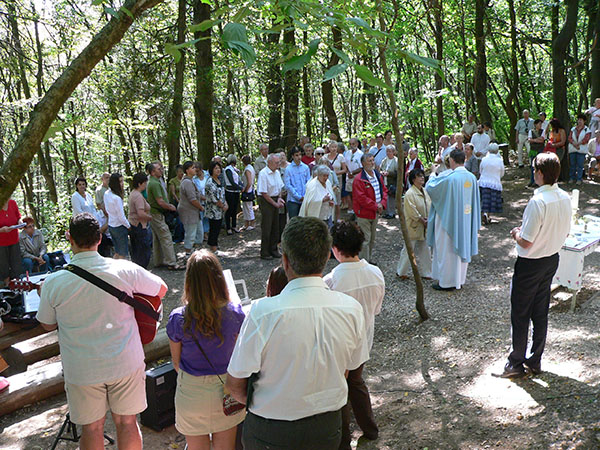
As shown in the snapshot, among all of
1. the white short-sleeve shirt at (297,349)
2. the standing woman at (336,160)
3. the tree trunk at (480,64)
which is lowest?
the white short-sleeve shirt at (297,349)

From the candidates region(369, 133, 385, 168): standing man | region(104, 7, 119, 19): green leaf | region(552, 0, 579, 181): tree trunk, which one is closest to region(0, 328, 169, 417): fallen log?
region(104, 7, 119, 19): green leaf

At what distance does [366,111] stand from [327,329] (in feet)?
95.8

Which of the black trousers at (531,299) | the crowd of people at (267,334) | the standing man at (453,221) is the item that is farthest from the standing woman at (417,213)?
the black trousers at (531,299)

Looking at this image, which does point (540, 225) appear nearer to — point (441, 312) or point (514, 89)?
point (441, 312)

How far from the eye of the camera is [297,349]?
7.51ft

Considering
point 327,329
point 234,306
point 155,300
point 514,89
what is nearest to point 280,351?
point 327,329

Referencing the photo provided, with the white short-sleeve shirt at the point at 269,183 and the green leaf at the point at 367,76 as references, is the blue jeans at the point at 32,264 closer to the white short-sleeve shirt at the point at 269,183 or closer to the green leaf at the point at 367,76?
the white short-sleeve shirt at the point at 269,183

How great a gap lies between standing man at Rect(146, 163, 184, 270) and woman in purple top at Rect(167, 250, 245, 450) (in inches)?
246

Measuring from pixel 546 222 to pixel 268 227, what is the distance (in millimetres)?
6522

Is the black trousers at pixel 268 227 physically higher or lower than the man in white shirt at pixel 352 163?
lower

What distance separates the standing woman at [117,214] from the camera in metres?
8.55

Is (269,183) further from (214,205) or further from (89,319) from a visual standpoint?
(89,319)

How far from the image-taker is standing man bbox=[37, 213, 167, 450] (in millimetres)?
3359

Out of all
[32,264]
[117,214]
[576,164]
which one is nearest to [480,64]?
[576,164]
